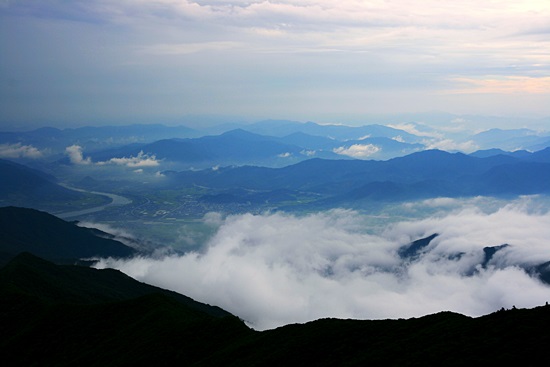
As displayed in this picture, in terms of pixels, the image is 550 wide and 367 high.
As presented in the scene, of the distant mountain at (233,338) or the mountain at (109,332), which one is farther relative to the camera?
the mountain at (109,332)

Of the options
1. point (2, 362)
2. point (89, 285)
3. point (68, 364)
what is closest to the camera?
point (68, 364)

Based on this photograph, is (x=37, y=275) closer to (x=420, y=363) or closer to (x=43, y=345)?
(x=43, y=345)

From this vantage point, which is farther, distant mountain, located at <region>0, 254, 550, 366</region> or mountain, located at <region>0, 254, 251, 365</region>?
mountain, located at <region>0, 254, 251, 365</region>

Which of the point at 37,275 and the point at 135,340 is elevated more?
the point at 37,275

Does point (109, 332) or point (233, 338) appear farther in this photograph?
point (109, 332)

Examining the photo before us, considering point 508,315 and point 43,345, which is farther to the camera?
point 43,345

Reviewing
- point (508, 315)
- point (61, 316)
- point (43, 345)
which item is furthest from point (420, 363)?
point (61, 316)

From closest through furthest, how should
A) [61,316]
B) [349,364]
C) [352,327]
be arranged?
[349,364] < [352,327] < [61,316]

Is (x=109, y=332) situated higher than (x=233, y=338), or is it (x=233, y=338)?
(x=109, y=332)
